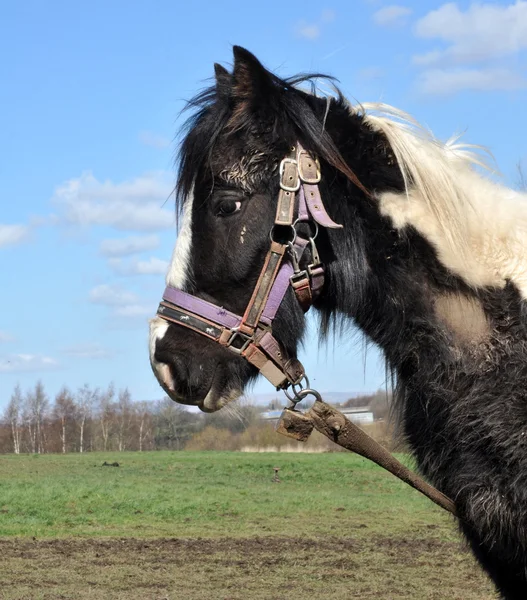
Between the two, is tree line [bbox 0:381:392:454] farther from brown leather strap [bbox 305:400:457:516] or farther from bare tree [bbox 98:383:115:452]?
brown leather strap [bbox 305:400:457:516]

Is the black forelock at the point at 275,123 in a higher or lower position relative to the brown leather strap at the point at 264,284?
higher

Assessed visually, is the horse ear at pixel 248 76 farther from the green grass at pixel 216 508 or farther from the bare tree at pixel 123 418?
the bare tree at pixel 123 418

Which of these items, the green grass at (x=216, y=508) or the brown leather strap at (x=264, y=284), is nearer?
the brown leather strap at (x=264, y=284)

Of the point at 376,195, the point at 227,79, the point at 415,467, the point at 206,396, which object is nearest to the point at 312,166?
the point at 376,195

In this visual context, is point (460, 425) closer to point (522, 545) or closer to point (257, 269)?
point (522, 545)

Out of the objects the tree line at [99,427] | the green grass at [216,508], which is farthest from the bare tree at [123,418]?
the green grass at [216,508]

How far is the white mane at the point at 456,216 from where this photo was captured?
2.96 meters

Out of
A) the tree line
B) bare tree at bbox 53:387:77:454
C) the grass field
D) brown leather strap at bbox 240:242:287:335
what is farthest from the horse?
bare tree at bbox 53:387:77:454

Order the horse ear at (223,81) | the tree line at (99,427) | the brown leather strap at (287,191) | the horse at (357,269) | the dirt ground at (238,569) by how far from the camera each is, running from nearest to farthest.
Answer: the horse at (357,269) < the brown leather strap at (287,191) < the horse ear at (223,81) < the dirt ground at (238,569) < the tree line at (99,427)

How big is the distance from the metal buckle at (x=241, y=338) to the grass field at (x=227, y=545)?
1.41 m

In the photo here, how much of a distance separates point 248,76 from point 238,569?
8.14m

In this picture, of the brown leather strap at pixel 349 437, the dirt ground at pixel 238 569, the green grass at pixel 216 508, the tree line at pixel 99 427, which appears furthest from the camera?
the tree line at pixel 99 427

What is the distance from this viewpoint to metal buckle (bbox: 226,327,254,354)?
9.95ft

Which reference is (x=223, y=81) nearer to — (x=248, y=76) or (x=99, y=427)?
(x=248, y=76)
